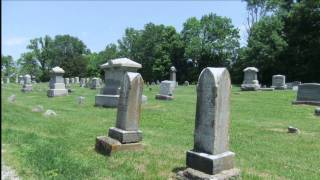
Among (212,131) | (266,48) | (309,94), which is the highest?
(266,48)

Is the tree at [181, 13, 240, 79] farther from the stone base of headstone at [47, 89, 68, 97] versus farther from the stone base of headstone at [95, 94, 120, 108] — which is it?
the stone base of headstone at [95, 94, 120, 108]

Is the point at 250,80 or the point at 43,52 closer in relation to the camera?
the point at 250,80

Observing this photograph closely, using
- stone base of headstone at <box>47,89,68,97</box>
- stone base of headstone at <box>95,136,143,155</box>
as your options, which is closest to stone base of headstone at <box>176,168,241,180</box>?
stone base of headstone at <box>95,136,143,155</box>

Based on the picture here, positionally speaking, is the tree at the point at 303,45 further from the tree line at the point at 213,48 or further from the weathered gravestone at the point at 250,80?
the weathered gravestone at the point at 250,80

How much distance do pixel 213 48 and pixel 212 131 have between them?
6339 cm

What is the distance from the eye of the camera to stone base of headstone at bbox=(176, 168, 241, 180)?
6.42m

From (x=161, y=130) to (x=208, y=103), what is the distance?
19.4 ft

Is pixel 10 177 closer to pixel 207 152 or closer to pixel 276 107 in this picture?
pixel 207 152

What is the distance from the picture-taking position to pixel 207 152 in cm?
673

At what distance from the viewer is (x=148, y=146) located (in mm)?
9414

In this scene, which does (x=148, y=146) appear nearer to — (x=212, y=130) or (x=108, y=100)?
(x=212, y=130)

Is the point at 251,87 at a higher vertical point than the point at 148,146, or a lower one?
higher

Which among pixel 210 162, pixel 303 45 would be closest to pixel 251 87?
pixel 303 45

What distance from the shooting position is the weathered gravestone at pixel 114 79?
60.1ft
